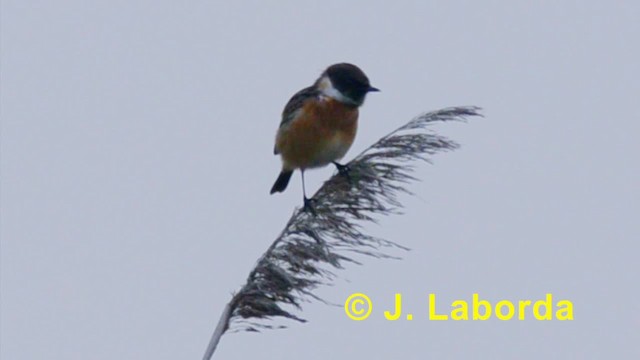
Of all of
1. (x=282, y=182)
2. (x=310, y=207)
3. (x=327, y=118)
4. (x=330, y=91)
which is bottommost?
(x=310, y=207)

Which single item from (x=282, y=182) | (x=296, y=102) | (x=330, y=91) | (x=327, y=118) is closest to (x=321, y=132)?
(x=327, y=118)

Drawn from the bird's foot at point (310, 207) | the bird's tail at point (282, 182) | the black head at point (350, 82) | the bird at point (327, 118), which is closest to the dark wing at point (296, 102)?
the bird at point (327, 118)

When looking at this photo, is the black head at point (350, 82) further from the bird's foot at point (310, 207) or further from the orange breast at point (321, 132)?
the bird's foot at point (310, 207)

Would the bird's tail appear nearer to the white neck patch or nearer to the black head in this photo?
the white neck patch

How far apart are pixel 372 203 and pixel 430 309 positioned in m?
1.02

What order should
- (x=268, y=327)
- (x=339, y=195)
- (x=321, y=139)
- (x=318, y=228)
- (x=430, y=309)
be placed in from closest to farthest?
(x=268, y=327), (x=318, y=228), (x=339, y=195), (x=430, y=309), (x=321, y=139)

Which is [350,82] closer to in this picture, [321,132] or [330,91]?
[330,91]

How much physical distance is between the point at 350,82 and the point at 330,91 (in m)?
0.18

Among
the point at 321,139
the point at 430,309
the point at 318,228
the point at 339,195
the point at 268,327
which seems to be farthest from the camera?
the point at 321,139

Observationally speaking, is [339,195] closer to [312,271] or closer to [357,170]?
[357,170]

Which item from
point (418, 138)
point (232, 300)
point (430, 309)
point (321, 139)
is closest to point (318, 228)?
point (232, 300)

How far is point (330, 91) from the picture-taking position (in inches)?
249

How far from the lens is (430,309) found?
4543mm

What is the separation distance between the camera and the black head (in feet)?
20.2
